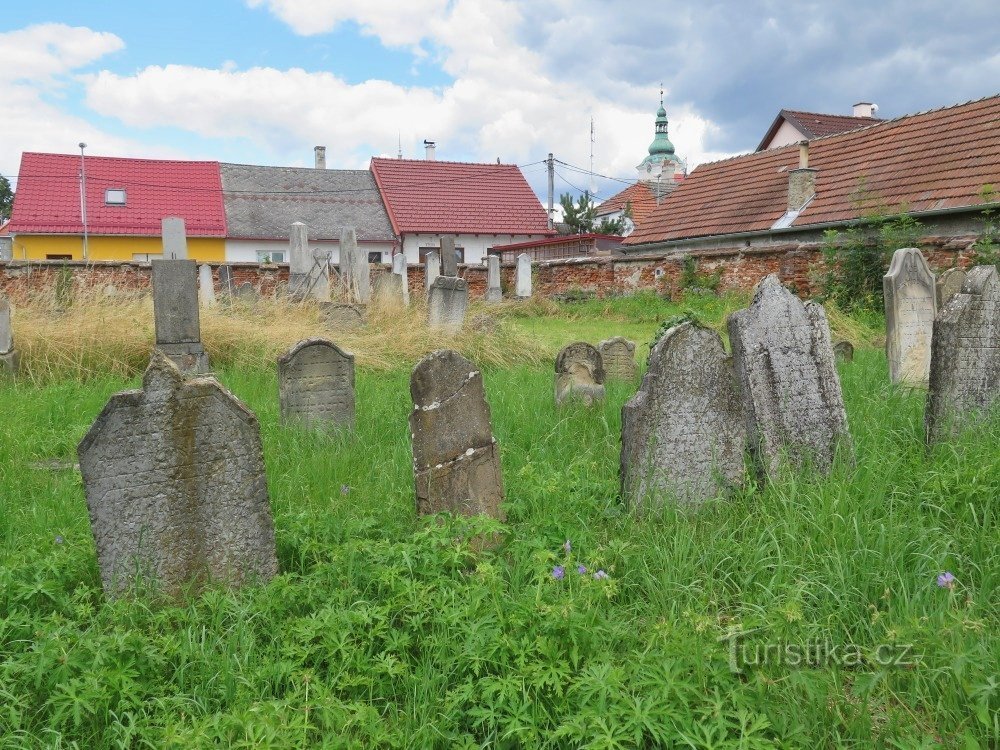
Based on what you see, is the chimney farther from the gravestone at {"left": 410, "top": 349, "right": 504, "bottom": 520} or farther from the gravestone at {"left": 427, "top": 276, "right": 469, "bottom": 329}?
the gravestone at {"left": 410, "top": 349, "right": 504, "bottom": 520}

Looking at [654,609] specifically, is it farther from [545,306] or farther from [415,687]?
[545,306]

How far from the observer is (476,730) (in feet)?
7.84

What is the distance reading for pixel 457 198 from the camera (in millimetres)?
34625

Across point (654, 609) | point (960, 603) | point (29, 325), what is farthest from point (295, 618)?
point (29, 325)

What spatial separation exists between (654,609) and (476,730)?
0.88 metres

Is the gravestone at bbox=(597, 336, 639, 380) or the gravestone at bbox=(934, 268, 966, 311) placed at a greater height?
the gravestone at bbox=(934, 268, 966, 311)

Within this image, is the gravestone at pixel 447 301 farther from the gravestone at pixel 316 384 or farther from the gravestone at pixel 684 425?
the gravestone at pixel 684 425

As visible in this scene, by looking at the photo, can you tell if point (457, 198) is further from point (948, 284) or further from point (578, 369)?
point (578, 369)

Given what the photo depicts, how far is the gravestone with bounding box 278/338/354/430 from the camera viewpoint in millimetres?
5809

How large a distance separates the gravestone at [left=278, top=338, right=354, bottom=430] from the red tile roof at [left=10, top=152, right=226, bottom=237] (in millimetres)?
26463

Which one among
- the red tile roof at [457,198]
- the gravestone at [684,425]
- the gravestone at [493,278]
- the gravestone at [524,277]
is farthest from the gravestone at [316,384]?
the red tile roof at [457,198]

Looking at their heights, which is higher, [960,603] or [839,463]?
[839,463]

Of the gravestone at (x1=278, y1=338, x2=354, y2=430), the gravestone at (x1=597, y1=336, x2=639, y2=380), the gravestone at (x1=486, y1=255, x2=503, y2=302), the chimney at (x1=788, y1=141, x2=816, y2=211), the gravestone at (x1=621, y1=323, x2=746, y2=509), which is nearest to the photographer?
the gravestone at (x1=621, y1=323, x2=746, y2=509)

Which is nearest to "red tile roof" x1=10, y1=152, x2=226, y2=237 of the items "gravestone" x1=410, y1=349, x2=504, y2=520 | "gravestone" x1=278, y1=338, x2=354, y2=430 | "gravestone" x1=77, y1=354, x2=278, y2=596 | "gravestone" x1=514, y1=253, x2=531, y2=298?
"gravestone" x1=514, y1=253, x2=531, y2=298
